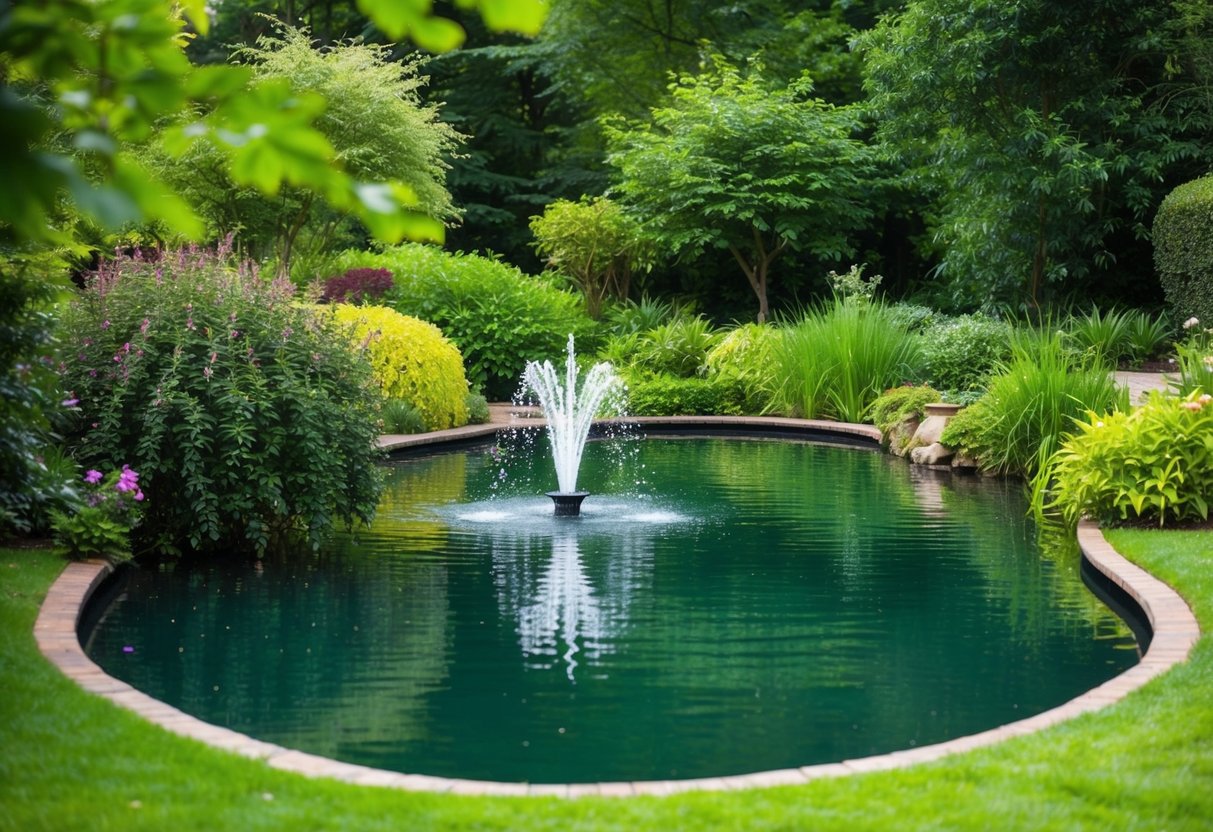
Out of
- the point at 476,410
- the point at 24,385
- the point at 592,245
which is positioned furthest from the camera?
the point at 592,245

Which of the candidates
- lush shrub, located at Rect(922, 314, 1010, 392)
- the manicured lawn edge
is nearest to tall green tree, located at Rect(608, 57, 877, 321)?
lush shrub, located at Rect(922, 314, 1010, 392)

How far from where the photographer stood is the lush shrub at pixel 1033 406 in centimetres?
1163

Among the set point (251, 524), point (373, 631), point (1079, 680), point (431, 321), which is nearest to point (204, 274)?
point (251, 524)

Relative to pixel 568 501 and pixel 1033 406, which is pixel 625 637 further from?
pixel 1033 406

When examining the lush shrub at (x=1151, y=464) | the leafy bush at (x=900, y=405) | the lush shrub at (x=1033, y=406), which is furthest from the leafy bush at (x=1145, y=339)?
the lush shrub at (x=1151, y=464)

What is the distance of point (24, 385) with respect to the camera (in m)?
5.80

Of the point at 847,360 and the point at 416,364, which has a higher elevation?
the point at 847,360

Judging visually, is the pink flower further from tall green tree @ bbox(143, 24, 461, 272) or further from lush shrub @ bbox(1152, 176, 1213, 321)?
lush shrub @ bbox(1152, 176, 1213, 321)

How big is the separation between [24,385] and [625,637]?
2.91 m

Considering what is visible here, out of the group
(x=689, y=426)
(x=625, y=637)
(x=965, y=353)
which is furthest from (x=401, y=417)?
(x=625, y=637)

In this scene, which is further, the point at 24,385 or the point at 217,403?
the point at 217,403

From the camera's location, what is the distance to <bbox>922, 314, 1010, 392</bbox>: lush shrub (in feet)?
51.4

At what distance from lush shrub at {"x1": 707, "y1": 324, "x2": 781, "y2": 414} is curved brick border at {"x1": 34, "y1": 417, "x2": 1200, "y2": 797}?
10495 millimetres

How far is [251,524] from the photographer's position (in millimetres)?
8164
